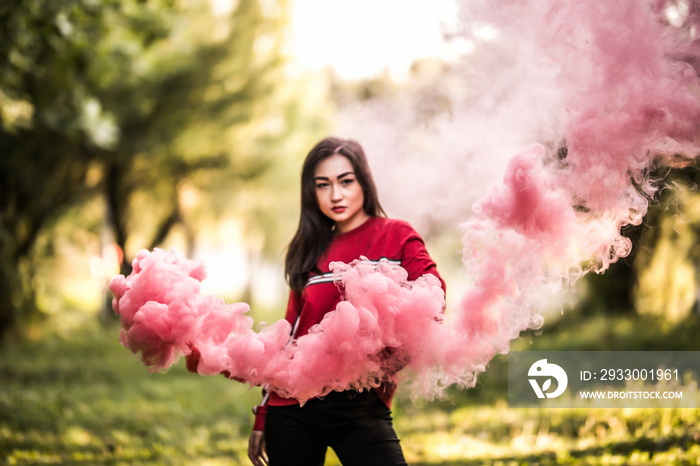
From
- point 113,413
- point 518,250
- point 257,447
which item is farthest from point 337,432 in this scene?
point 113,413

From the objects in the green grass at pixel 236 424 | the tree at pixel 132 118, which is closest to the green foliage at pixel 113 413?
the green grass at pixel 236 424

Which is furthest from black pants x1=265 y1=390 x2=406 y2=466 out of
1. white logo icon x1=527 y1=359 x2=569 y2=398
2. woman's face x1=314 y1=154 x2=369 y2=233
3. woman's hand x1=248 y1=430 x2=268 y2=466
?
white logo icon x1=527 y1=359 x2=569 y2=398

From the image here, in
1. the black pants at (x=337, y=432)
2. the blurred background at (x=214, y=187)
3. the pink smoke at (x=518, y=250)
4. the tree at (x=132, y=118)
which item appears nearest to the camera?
the pink smoke at (x=518, y=250)

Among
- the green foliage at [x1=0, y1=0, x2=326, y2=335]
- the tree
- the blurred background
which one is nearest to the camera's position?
the blurred background

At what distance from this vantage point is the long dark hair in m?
2.58

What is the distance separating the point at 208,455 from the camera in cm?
520

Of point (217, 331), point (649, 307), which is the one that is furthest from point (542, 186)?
point (649, 307)

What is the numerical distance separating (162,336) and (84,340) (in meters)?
12.4

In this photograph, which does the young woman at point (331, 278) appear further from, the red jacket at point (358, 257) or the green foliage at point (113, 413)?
the green foliage at point (113, 413)

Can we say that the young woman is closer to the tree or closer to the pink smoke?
the pink smoke

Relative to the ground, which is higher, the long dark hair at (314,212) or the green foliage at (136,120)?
Answer: the green foliage at (136,120)

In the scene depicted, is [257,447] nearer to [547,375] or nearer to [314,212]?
[314,212]

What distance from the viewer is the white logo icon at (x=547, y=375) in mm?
6301

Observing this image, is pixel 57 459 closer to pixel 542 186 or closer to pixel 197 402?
pixel 197 402
